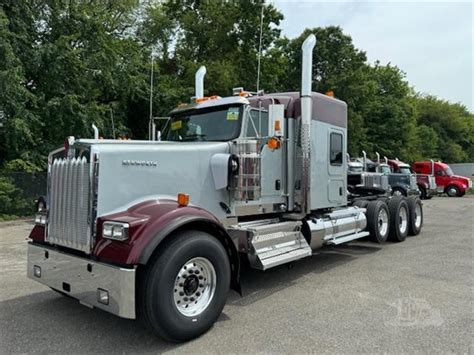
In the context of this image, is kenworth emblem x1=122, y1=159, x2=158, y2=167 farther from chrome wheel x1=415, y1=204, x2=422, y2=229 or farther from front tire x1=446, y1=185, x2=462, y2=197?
front tire x1=446, y1=185, x2=462, y2=197

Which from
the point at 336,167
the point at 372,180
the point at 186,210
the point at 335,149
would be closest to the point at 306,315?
the point at 186,210

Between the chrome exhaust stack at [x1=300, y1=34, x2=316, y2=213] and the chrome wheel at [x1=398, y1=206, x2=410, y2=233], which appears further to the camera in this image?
the chrome wheel at [x1=398, y1=206, x2=410, y2=233]

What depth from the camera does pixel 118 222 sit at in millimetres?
3939

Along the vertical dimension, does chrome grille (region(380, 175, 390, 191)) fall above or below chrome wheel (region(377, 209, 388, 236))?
above

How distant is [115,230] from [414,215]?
330 inches

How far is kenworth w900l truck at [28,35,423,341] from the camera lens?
12.9 feet

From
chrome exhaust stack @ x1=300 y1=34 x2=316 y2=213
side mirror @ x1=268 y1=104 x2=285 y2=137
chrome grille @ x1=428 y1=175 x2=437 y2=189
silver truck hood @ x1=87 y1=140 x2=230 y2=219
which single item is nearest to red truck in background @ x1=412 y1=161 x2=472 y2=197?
chrome grille @ x1=428 y1=175 x2=437 y2=189

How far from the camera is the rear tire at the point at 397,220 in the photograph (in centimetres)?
948

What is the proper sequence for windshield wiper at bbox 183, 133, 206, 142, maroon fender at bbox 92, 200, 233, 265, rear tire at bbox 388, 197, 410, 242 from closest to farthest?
maroon fender at bbox 92, 200, 233, 265 < windshield wiper at bbox 183, 133, 206, 142 < rear tire at bbox 388, 197, 410, 242

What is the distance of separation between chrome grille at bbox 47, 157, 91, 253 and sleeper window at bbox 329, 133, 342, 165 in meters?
4.30

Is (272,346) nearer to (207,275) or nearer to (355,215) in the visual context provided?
(207,275)

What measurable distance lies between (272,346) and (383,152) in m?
37.8

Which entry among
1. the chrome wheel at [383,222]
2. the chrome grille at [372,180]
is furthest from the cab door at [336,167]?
the chrome grille at [372,180]

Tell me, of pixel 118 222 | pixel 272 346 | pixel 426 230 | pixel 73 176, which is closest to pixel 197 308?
pixel 272 346
